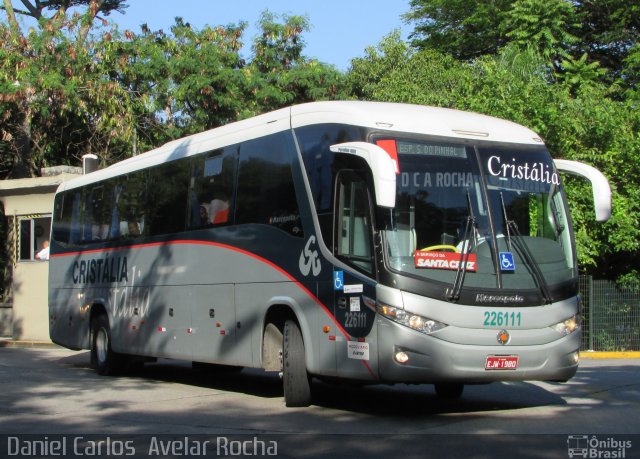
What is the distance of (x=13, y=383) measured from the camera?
14.1m

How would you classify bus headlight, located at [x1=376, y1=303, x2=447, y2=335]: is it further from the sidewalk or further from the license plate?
the sidewalk

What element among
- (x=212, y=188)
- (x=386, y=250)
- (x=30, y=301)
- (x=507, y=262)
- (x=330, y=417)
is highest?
(x=212, y=188)

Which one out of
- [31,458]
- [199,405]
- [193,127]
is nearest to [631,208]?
[193,127]

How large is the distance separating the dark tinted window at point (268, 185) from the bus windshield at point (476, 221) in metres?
1.70

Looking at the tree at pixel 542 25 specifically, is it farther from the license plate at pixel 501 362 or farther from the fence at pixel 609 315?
the license plate at pixel 501 362

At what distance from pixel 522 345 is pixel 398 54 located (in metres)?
29.3

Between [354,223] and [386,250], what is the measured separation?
0.62 meters

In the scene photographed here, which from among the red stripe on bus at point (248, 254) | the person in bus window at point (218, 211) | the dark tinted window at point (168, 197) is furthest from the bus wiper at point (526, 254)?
the dark tinted window at point (168, 197)

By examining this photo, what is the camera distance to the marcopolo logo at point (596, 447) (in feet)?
25.5

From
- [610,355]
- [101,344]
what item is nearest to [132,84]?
[101,344]

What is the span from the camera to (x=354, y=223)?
10.1 metres

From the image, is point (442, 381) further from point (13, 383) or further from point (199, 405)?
point (13, 383)

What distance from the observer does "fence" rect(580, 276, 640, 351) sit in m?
24.4

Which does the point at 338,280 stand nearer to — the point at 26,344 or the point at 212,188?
the point at 212,188
